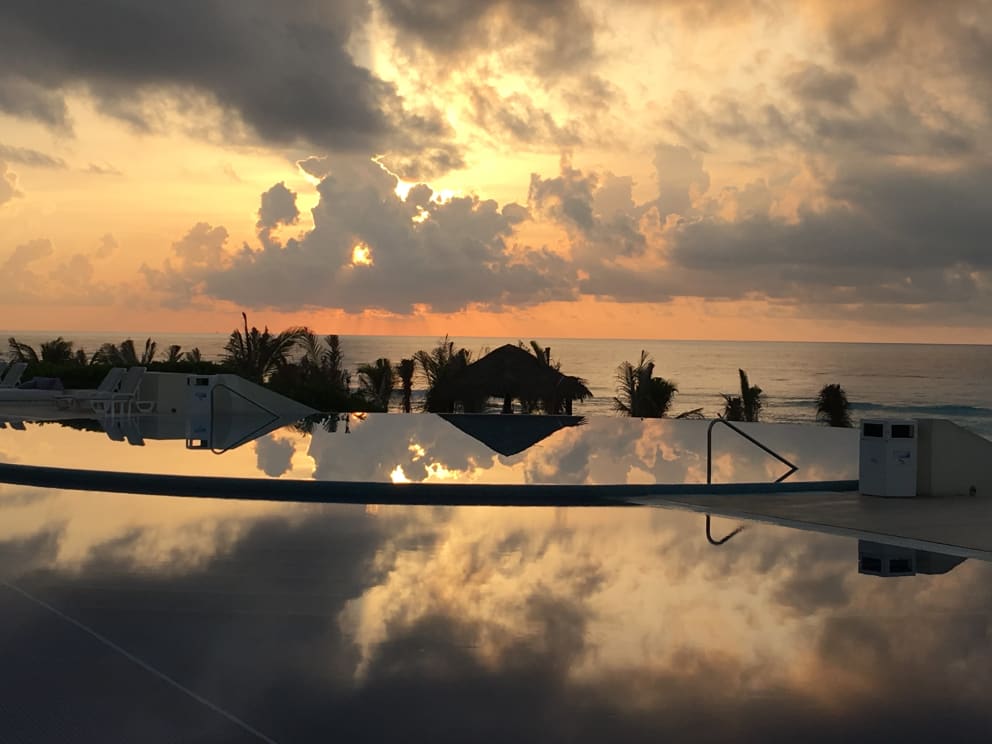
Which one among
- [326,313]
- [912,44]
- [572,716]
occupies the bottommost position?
[572,716]

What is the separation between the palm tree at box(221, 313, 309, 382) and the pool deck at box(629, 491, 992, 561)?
1617 centimetres

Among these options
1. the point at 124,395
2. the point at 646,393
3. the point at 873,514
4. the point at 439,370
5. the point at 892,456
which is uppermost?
the point at 439,370

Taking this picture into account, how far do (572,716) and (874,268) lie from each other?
5723cm

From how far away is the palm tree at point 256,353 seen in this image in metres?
24.0

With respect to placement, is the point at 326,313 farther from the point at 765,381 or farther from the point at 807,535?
the point at 765,381

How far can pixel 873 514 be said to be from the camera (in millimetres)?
8383

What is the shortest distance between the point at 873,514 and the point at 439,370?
1554 centimetres

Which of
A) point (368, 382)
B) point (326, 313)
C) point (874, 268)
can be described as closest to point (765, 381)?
point (874, 268)

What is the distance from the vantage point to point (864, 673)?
169 inches

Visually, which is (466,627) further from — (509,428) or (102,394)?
(102,394)

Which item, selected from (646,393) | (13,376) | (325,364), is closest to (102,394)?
(13,376)

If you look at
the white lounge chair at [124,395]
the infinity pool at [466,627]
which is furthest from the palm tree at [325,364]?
the infinity pool at [466,627]

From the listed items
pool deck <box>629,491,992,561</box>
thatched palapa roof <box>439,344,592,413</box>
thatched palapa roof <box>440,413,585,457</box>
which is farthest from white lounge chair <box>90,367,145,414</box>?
pool deck <box>629,491,992,561</box>

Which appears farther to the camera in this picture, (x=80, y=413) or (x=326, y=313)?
(x=326, y=313)
